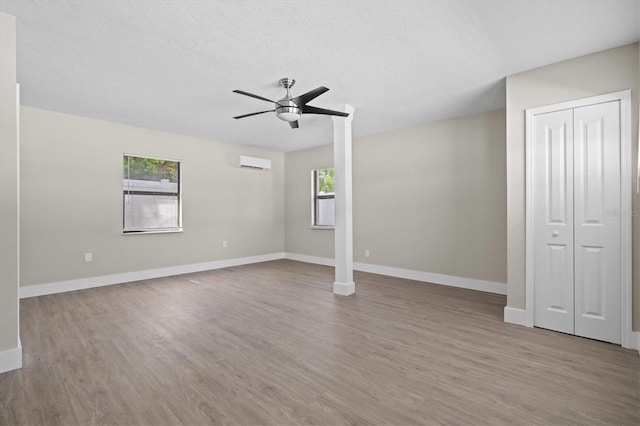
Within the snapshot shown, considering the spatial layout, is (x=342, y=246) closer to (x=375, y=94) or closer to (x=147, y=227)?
(x=375, y=94)

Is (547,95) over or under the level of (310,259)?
over

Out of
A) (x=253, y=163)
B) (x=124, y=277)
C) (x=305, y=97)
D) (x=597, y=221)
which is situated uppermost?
(x=305, y=97)

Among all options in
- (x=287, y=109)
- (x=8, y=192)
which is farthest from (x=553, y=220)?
(x=8, y=192)

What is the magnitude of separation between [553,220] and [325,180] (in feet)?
15.1

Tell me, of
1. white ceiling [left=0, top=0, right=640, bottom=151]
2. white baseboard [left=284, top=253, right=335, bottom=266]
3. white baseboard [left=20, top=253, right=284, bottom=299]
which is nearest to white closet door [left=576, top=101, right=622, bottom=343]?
white ceiling [left=0, top=0, right=640, bottom=151]

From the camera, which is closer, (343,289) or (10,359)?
(10,359)

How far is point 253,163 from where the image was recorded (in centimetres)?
669

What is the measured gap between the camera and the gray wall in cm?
227

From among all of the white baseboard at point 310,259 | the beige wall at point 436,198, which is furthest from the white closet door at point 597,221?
the white baseboard at point 310,259

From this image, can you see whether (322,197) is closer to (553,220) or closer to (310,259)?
(310,259)

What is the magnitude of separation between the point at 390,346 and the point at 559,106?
279 cm

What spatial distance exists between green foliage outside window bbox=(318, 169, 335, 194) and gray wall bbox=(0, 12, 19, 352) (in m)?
5.23

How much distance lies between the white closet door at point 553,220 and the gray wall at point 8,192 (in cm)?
454

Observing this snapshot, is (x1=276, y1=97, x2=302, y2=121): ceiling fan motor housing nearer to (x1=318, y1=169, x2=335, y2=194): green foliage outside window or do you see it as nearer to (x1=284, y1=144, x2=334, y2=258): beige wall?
(x1=284, y1=144, x2=334, y2=258): beige wall
